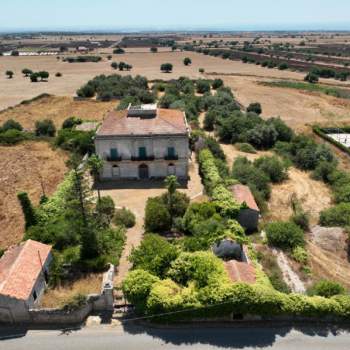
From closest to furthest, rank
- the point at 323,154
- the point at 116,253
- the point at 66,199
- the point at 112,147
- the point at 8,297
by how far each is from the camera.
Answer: the point at 8,297 < the point at 116,253 < the point at 66,199 < the point at 112,147 < the point at 323,154

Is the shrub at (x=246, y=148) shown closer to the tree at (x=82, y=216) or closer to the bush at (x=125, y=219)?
the bush at (x=125, y=219)

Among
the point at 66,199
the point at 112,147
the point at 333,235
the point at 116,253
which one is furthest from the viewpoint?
the point at 112,147

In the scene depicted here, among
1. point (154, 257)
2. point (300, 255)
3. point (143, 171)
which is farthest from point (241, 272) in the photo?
point (143, 171)

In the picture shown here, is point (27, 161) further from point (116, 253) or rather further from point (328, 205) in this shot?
point (328, 205)

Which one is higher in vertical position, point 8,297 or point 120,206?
point 8,297

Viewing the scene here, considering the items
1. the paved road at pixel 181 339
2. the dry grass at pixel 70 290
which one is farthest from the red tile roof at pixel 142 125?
the paved road at pixel 181 339

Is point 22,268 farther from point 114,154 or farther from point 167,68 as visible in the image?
point 167,68

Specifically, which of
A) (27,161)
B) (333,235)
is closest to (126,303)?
(333,235)
